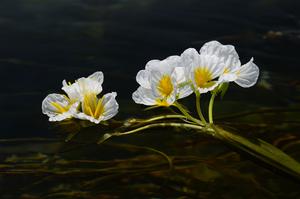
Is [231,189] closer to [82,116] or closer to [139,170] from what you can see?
[139,170]

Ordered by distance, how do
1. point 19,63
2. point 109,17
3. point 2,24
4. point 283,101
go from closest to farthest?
point 283,101 → point 19,63 → point 2,24 → point 109,17

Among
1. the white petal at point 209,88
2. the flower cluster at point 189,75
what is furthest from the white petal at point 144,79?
the white petal at point 209,88

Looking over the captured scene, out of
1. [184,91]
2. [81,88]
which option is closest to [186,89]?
[184,91]

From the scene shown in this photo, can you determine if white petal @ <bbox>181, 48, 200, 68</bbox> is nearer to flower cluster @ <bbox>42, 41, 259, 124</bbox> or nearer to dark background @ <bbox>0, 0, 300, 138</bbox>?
flower cluster @ <bbox>42, 41, 259, 124</bbox>

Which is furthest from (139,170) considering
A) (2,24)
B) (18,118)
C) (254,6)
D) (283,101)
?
(254,6)

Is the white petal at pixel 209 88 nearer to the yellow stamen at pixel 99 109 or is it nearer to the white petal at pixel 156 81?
the white petal at pixel 156 81

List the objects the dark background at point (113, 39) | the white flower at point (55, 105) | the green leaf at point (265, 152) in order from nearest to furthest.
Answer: the green leaf at point (265, 152) → the white flower at point (55, 105) → the dark background at point (113, 39)

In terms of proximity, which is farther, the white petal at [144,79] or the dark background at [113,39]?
the dark background at [113,39]
